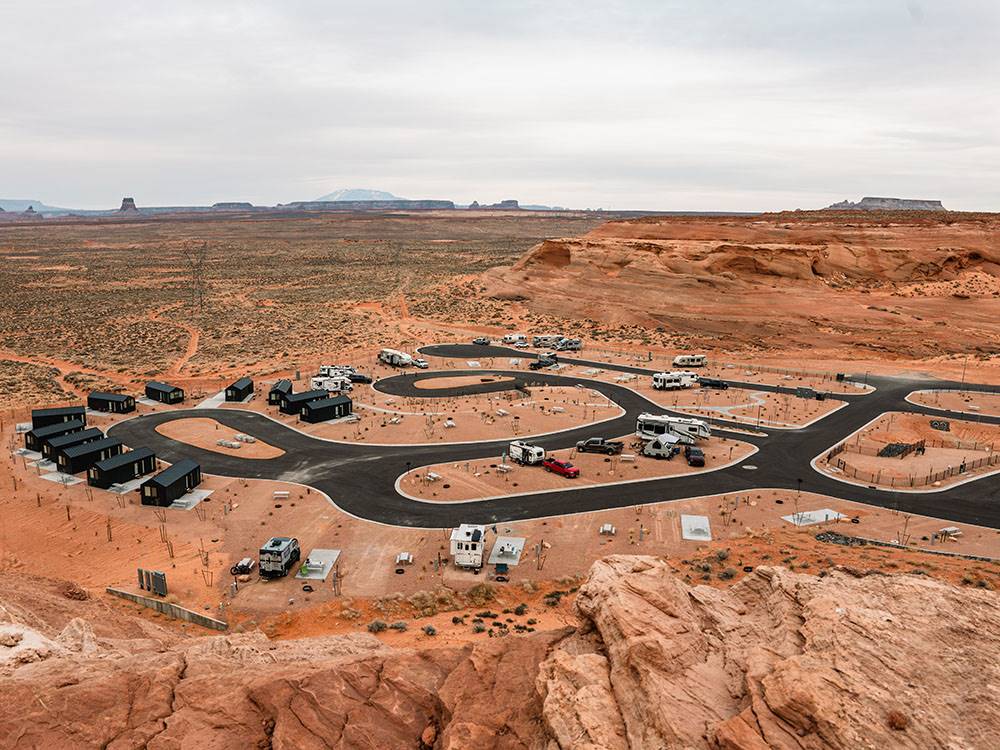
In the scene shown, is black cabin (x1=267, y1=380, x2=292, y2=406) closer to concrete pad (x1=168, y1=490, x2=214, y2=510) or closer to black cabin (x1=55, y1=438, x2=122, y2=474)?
black cabin (x1=55, y1=438, x2=122, y2=474)

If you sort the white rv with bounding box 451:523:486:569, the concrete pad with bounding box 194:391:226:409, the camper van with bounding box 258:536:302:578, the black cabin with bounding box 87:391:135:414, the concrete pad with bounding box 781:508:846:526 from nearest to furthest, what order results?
1. the camper van with bounding box 258:536:302:578
2. the white rv with bounding box 451:523:486:569
3. the concrete pad with bounding box 781:508:846:526
4. the black cabin with bounding box 87:391:135:414
5. the concrete pad with bounding box 194:391:226:409

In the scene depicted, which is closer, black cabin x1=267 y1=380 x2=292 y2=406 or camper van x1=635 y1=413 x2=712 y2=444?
camper van x1=635 y1=413 x2=712 y2=444

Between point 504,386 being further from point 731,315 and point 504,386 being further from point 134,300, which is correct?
point 134,300

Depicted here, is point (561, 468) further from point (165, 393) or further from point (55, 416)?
point (165, 393)

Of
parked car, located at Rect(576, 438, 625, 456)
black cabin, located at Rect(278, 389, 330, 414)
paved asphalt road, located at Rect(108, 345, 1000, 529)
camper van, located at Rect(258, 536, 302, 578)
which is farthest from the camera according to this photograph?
black cabin, located at Rect(278, 389, 330, 414)

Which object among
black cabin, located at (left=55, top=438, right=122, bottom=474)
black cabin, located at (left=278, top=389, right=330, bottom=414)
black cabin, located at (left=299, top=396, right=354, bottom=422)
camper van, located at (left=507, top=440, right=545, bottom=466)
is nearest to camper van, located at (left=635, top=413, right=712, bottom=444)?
camper van, located at (left=507, top=440, right=545, bottom=466)

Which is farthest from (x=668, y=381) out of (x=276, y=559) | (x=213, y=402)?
(x=276, y=559)

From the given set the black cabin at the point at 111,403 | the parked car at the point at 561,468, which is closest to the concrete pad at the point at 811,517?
the parked car at the point at 561,468

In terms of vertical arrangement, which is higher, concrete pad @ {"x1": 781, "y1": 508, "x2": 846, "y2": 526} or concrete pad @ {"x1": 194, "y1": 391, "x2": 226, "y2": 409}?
concrete pad @ {"x1": 194, "y1": 391, "x2": 226, "y2": 409}
